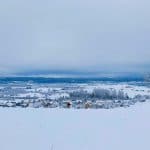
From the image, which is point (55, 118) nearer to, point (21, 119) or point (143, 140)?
point (21, 119)

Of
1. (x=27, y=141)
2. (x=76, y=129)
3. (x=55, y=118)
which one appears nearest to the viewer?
(x=27, y=141)

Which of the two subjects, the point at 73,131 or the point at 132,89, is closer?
the point at 73,131

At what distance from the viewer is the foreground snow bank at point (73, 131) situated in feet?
26.0

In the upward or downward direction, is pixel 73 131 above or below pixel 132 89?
above

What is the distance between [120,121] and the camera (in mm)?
10570

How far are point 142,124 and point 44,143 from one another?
2933mm

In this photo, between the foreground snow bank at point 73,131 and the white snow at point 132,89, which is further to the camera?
the white snow at point 132,89

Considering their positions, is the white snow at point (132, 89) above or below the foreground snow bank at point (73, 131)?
below

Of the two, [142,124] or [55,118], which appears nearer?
[142,124]

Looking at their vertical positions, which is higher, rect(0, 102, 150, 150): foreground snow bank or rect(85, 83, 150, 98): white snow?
rect(0, 102, 150, 150): foreground snow bank

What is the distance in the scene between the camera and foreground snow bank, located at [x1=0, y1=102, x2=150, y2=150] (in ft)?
26.0

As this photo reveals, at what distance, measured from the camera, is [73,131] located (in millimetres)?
9195

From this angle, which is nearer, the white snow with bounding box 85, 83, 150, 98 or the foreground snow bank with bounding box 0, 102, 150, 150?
the foreground snow bank with bounding box 0, 102, 150, 150

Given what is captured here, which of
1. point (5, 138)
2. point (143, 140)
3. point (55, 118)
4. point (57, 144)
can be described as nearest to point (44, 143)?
point (57, 144)
